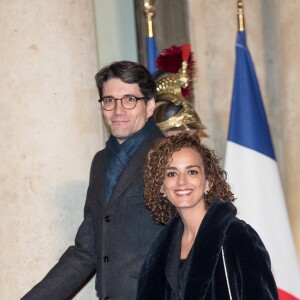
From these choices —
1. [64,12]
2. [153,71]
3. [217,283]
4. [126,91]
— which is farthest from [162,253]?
[153,71]

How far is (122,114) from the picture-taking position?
10.3 ft

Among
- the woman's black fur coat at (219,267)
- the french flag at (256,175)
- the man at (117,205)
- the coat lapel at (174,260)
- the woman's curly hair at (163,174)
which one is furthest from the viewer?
the french flag at (256,175)

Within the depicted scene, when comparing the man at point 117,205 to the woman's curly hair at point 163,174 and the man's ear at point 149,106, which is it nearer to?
the man's ear at point 149,106

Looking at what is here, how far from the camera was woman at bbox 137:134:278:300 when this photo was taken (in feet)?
8.21

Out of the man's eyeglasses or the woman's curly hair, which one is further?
the man's eyeglasses

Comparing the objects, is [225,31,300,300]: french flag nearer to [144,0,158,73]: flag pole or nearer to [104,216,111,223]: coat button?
[144,0,158,73]: flag pole

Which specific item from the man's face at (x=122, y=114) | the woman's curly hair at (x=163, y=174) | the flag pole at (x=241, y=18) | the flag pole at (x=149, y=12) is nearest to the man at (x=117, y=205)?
the man's face at (x=122, y=114)

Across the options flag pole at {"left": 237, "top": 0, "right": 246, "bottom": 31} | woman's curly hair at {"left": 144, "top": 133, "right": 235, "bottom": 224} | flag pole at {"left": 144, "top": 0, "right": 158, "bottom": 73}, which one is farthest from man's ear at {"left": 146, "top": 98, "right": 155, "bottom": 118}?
flag pole at {"left": 237, "top": 0, "right": 246, "bottom": 31}

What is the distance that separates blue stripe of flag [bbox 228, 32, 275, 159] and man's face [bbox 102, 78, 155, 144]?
1.39 metres

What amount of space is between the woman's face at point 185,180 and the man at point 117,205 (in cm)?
32

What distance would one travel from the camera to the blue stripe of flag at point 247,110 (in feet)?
14.7

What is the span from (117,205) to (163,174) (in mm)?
368

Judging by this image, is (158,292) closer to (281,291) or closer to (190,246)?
(190,246)

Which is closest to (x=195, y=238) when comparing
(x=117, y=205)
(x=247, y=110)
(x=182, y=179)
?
(x=182, y=179)
